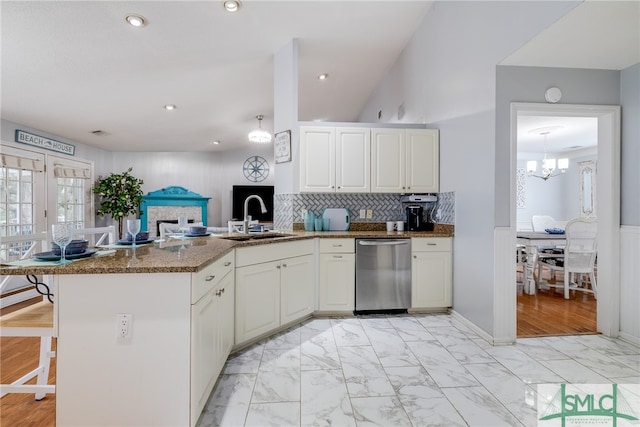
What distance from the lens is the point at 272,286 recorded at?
268 centimetres

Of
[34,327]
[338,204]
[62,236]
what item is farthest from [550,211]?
A: [34,327]

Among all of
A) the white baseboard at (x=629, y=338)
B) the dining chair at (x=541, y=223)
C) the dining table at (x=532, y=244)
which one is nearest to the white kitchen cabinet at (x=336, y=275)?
the white baseboard at (x=629, y=338)

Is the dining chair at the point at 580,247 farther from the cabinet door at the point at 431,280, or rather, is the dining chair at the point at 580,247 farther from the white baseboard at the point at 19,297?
the white baseboard at the point at 19,297

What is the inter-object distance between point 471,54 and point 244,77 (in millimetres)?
2739

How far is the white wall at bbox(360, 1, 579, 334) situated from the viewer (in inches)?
93.2

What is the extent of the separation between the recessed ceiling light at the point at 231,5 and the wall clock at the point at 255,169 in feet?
16.4

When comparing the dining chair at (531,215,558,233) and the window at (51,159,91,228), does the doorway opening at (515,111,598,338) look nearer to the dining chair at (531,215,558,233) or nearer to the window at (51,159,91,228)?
the dining chair at (531,215,558,233)

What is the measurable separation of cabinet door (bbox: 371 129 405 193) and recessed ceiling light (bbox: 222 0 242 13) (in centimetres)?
178

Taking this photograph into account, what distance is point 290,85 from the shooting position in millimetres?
3553

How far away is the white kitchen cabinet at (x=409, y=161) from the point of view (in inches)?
139

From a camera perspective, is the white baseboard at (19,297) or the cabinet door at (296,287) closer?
the cabinet door at (296,287)

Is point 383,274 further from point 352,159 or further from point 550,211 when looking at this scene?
point 550,211

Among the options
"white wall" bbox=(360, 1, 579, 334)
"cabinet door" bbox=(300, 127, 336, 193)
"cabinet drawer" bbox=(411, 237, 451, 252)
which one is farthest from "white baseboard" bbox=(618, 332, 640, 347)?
"cabinet door" bbox=(300, 127, 336, 193)

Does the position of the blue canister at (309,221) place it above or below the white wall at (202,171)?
below
